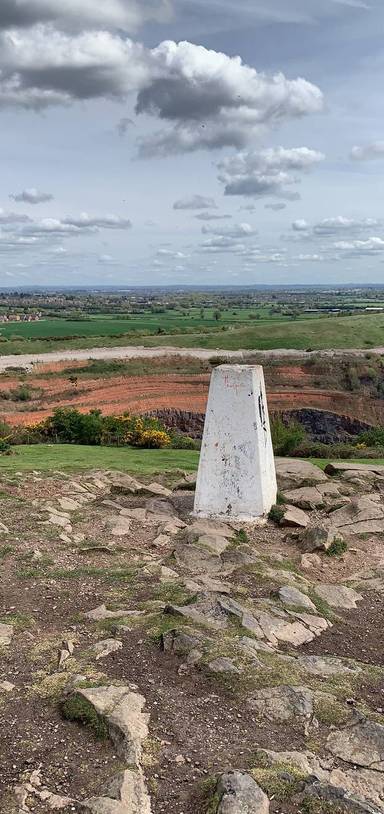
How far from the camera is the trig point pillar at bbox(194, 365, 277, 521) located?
40.2 feet

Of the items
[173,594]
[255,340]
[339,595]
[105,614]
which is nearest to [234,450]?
[339,595]

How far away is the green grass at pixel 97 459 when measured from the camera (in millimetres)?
16969

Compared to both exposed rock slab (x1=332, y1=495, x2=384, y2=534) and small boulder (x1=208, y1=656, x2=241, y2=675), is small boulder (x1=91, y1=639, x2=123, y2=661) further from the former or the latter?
exposed rock slab (x1=332, y1=495, x2=384, y2=534)

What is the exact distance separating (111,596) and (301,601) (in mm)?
2629

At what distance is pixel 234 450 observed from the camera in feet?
40.6

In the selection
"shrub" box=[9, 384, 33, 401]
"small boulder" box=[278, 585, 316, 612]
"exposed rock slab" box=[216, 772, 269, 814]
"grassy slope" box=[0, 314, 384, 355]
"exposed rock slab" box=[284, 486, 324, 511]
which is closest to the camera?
"exposed rock slab" box=[216, 772, 269, 814]

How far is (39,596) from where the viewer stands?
8711 millimetres

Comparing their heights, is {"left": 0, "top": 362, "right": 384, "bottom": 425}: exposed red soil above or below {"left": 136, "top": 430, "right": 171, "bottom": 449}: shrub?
below

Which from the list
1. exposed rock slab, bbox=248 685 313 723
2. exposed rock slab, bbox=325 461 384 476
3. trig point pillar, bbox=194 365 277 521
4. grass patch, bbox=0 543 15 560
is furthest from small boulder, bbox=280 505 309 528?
exposed rock slab, bbox=248 685 313 723

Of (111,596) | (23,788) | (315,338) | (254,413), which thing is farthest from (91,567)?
(315,338)

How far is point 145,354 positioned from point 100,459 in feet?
119

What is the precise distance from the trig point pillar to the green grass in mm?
4353

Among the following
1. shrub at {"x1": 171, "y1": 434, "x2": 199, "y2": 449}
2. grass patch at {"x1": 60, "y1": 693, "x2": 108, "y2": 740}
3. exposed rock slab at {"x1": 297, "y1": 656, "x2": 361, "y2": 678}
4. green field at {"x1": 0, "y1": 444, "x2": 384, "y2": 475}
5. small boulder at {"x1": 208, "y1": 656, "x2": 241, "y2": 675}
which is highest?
grass patch at {"x1": 60, "y1": 693, "x2": 108, "y2": 740}

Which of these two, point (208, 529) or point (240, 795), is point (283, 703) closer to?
point (240, 795)
